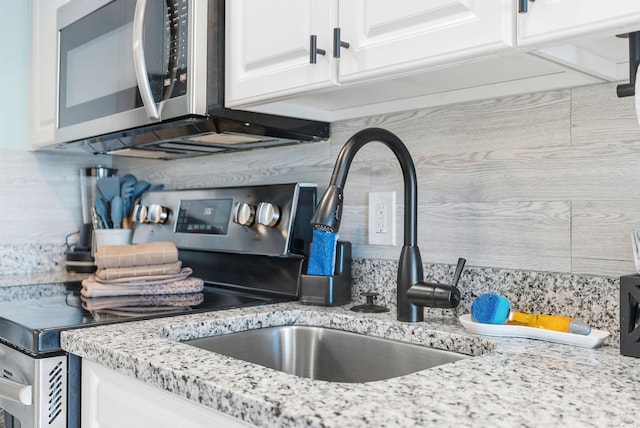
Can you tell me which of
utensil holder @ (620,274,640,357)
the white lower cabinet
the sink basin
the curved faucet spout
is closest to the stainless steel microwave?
the curved faucet spout

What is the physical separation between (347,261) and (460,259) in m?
0.33

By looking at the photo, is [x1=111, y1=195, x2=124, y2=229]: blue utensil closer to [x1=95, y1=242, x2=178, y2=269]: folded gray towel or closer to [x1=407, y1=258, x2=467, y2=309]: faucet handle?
[x1=95, y1=242, x2=178, y2=269]: folded gray towel

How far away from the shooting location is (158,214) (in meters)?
1.92

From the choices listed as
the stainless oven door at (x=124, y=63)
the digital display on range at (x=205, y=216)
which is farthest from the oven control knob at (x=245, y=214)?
the stainless oven door at (x=124, y=63)

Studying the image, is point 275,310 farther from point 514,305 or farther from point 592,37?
point 592,37

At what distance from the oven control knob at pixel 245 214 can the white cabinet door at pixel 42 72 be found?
774mm

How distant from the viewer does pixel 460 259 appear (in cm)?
116

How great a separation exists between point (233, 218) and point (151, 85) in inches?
16.9

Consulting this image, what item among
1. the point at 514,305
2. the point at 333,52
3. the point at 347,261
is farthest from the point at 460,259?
the point at 333,52

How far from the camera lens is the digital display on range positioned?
5.62 feet

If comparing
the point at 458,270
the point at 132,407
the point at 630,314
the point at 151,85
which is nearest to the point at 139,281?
the point at 151,85

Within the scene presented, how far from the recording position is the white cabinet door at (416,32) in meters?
0.84

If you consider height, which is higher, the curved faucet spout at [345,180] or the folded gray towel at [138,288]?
the curved faucet spout at [345,180]

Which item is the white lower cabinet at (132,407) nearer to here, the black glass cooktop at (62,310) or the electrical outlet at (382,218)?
the black glass cooktop at (62,310)
